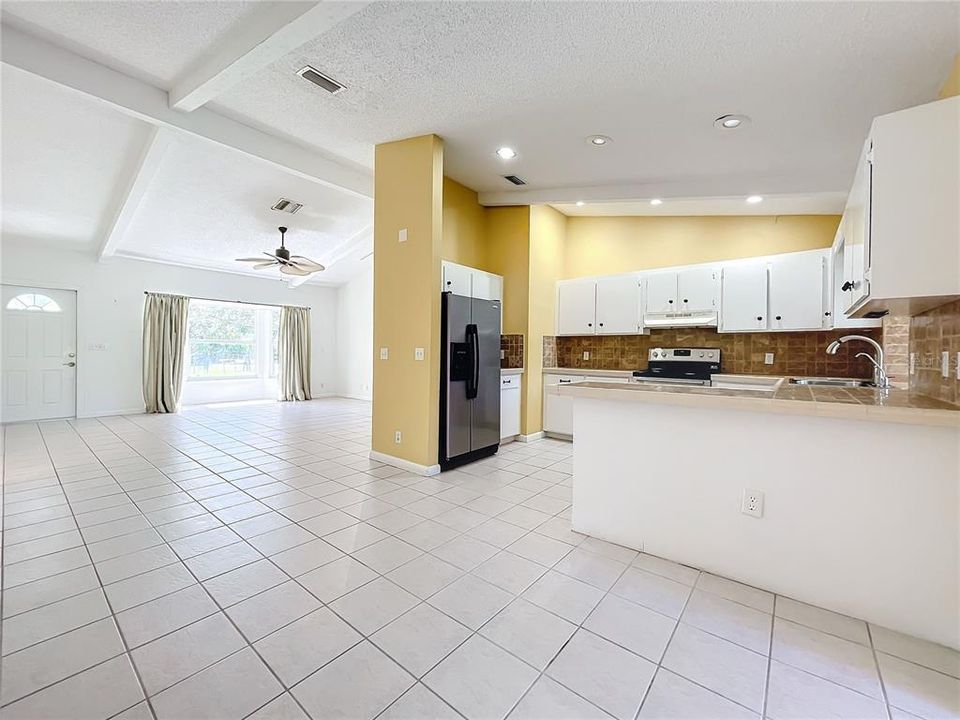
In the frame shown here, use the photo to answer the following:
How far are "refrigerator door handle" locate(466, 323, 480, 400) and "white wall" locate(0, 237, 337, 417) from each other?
6560 millimetres

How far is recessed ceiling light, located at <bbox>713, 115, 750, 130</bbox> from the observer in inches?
122

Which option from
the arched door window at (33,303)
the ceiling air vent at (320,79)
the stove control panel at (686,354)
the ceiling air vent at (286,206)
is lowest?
the stove control panel at (686,354)

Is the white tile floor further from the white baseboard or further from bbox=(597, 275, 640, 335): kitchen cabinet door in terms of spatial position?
bbox=(597, 275, 640, 335): kitchen cabinet door

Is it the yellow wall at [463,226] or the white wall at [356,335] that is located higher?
the yellow wall at [463,226]

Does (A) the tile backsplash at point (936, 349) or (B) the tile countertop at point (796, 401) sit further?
(A) the tile backsplash at point (936, 349)

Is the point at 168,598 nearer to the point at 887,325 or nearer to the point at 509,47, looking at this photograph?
the point at 509,47

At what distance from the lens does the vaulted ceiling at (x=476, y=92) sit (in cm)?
227

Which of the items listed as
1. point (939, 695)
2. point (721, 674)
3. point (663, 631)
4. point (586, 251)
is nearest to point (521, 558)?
point (663, 631)

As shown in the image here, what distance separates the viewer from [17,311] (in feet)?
20.2

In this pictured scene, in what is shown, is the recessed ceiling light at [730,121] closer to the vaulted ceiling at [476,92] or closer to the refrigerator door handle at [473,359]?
the vaulted ceiling at [476,92]

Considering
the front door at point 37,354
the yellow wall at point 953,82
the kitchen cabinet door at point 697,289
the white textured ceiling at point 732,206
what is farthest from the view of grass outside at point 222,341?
the yellow wall at point 953,82

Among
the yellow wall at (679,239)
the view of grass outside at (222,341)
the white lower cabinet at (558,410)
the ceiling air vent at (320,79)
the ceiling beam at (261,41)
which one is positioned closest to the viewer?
the ceiling beam at (261,41)

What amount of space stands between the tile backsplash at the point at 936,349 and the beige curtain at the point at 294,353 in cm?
947

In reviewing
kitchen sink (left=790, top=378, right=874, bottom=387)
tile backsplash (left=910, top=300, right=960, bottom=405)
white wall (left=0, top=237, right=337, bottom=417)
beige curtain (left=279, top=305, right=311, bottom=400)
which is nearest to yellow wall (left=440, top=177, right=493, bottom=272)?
kitchen sink (left=790, top=378, right=874, bottom=387)
